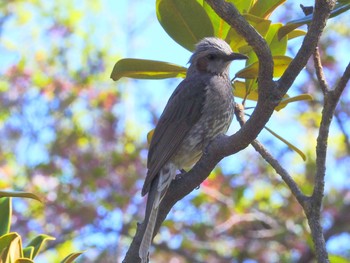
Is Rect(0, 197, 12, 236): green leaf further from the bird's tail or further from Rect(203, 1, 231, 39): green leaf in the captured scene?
Rect(203, 1, 231, 39): green leaf

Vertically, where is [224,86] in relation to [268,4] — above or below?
above

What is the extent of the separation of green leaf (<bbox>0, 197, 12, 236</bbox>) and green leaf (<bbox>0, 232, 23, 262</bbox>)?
0.90 ft

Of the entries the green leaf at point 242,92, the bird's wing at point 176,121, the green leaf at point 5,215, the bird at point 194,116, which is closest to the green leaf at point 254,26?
the green leaf at point 242,92

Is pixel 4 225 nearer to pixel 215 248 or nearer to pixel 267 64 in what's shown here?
pixel 267 64

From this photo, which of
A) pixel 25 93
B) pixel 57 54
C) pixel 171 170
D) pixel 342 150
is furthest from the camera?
pixel 57 54

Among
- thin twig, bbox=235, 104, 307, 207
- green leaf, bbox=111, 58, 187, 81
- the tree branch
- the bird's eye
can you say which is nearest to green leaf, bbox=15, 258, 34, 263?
the tree branch

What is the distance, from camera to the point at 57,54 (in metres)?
9.48

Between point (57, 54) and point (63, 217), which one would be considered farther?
point (57, 54)

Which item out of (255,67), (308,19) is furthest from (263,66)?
(255,67)

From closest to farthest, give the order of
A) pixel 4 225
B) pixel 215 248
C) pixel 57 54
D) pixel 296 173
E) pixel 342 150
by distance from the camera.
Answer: pixel 4 225, pixel 215 248, pixel 296 173, pixel 342 150, pixel 57 54

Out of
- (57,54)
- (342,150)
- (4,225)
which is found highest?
(57,54)

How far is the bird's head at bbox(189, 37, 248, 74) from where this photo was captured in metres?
3.43

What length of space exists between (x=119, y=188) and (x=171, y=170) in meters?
3.46

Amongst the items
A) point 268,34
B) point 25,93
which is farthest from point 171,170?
point 25,93
